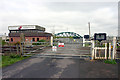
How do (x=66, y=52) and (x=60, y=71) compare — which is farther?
(x=66, y=52)

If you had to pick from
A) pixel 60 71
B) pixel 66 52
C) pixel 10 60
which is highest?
pixel 66 52

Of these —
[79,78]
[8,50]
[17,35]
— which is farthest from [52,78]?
[17,35]

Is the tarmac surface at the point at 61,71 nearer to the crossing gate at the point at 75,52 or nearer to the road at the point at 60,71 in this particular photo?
the road at the point at 60,71

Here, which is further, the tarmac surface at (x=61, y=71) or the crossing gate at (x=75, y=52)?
the crossing gate at (x=75, y=52)

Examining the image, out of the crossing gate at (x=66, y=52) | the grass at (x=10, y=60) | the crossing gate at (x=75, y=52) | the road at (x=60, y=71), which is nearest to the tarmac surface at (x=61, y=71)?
the road at (x=60, y=71)

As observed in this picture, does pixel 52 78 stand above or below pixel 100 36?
below

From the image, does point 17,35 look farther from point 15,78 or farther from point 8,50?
point 15,78

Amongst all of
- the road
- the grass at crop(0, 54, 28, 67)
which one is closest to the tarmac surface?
the road

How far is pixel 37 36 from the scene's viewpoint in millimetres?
28422

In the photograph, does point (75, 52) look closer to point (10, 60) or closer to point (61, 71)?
point (61, 71)

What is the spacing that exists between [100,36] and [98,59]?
3769 millimetres

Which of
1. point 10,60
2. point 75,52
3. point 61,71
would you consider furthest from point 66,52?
point 10,60

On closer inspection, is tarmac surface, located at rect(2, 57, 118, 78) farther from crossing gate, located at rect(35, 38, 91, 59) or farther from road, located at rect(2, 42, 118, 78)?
crossing gate, located at rect(35, 38, 91, 59)

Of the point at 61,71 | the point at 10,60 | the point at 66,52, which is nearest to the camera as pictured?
the point at 61,71
